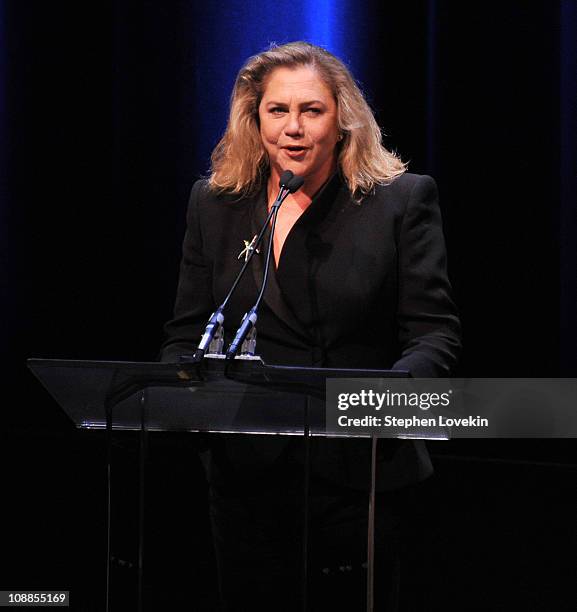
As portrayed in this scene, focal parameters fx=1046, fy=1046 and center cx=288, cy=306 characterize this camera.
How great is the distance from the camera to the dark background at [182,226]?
2447 mm

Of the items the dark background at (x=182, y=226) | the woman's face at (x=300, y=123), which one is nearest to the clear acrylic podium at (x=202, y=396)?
the dark background at (x=182, y=226)

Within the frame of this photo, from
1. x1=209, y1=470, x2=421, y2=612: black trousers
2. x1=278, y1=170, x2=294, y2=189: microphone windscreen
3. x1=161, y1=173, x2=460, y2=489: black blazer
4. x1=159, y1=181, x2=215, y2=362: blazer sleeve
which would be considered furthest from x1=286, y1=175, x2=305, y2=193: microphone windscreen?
x1=209, y1=470, x2=421, y2=612: black trousers

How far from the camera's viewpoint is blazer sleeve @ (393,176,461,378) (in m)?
1.83

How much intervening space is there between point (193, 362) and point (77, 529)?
1.40 meters

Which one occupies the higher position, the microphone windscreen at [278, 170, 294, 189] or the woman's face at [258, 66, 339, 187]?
the woman's face at [258, 66, 339, 187]

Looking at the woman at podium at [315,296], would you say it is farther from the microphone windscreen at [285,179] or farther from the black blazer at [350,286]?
the microphone windscreen at [285,179]

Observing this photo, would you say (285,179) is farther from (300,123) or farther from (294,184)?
(300,123)

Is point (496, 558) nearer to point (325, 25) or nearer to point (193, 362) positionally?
point (193, 362)

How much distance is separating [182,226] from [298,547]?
167 cm

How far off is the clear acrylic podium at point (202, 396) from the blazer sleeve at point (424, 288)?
13.5 inches

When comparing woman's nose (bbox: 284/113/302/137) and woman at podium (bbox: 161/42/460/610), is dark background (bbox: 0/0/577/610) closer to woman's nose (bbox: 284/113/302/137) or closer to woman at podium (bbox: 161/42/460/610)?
woman at podium (bbox: 161/42/460/610)

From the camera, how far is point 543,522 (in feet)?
7.68

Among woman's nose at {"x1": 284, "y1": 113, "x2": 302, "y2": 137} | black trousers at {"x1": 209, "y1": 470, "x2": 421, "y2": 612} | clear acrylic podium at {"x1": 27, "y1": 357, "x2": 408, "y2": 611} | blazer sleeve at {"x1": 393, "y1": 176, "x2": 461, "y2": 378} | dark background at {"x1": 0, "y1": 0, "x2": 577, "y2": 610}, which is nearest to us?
clear acrylic podium at {"x1": 27, "y1": 357, "x2": 408, "y2": 611}

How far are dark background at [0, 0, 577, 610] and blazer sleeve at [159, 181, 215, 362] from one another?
199 millimetres
